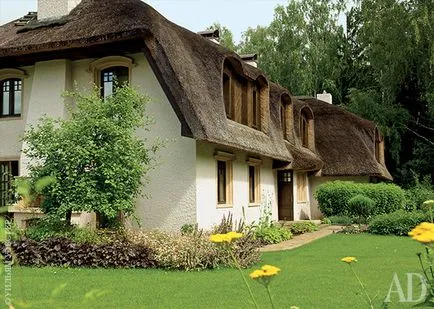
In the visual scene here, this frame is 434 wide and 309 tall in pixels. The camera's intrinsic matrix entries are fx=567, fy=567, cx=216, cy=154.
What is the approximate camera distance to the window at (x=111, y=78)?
15.7m

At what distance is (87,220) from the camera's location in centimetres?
1462

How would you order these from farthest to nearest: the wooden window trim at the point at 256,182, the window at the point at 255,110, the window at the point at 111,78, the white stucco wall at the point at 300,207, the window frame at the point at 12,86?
1. the white stucco wall at the point at 300,207
2. the wooden window trim at the point at 256,182
3. the window at the point at 255,110
4. the window frame at the point at 12,86
5. the window at the point at 111,78

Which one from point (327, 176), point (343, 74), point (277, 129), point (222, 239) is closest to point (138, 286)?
point (222, 239)

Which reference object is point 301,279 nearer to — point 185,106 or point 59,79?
point 185,106

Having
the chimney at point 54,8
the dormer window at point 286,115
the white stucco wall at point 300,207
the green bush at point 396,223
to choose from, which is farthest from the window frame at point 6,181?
the white stucco wall at point 300,207

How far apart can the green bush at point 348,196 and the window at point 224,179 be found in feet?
28.3

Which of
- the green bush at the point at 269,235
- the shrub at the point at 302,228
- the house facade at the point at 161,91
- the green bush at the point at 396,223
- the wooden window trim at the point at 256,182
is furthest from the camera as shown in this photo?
the shrub at the point at 302,228

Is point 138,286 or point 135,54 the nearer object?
point 138,286

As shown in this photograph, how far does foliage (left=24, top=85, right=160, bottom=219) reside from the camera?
1241 centimetres

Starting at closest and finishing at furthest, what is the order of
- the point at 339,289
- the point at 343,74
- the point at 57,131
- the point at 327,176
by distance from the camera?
the point at 339,289, the point at 57,131, the point at 327,176, the point at 343,74

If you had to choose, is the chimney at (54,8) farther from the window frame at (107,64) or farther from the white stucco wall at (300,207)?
the white stucco wall at (300,207)

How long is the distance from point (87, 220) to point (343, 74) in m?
28.2

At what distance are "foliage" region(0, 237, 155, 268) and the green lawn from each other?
438 mm

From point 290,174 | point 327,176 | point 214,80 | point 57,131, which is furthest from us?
point 327,176
